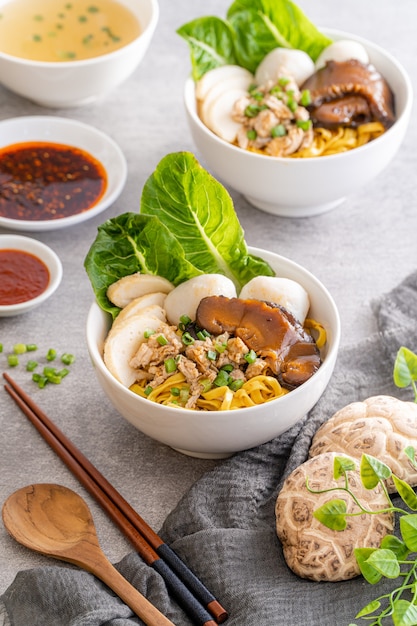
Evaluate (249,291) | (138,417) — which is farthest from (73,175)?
(138,417)

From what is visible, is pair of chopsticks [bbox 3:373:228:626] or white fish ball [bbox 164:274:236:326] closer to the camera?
pair of chopsticks [bbox 3:373:228:626]

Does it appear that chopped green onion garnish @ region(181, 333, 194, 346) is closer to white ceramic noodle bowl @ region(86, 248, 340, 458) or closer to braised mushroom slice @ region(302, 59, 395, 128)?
white ceramic noodle bowl @ region(86, 248, 340, 458)

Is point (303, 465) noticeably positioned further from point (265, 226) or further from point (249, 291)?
point (265, 226)

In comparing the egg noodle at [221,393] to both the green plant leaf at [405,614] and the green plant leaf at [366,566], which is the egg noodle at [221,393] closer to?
the green plant leaf at [366,566]

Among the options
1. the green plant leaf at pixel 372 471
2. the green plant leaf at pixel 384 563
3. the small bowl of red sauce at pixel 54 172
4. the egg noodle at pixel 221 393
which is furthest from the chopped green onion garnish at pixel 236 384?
the small bowl of red sauce at pixel 54 172

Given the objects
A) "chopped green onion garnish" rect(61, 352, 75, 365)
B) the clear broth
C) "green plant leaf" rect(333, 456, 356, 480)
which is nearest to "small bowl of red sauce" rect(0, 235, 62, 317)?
"chopped green onion garnish" rect(61, 352, 75, 365)
